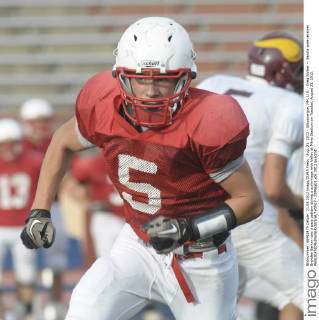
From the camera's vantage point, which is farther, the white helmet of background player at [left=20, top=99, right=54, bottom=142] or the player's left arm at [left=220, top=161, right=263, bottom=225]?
the white helmet of background player at [left=20, top=99, right=54, bottom=142]

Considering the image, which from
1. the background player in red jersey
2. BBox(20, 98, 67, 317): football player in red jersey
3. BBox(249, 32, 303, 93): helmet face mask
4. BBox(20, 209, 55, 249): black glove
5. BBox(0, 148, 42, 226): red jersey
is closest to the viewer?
BBox(20, 209, 55, 249): black glove

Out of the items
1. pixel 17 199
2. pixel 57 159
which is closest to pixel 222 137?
pixel 57 159

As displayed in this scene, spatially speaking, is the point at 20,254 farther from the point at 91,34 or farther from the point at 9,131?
the point at 91,34

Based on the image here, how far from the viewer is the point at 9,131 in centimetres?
707

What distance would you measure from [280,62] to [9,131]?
9.82ft

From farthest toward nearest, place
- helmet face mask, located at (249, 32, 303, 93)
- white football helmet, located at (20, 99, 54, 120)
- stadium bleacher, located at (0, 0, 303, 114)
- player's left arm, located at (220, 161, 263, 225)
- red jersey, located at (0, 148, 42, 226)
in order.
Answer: stadium bleacher, located at (0, 0, 303, 114)
white football helmet, located at (20, 99, 54, 120)
red jersey, located at (0, 148, 42, 226)
helmet face mask, located at (249, 32, 303, 93)
player's left arm, located at (220, 161, 263, 225)

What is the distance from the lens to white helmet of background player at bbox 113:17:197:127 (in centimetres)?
311

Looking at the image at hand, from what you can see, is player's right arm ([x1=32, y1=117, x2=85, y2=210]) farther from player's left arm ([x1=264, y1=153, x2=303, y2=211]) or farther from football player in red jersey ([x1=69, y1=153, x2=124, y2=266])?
football player in red jersey ([x1=69, y1=153, x2=124, y2=266])

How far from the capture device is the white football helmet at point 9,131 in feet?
23.1

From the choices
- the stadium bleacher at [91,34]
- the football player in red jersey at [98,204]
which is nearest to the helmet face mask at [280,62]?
the football player in red jersey at [98,204]

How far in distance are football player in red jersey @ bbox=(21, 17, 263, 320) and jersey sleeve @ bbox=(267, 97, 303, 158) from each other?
2.69ft

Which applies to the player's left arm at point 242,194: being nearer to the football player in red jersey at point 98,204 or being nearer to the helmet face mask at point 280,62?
the helmet face mask at point 280,62

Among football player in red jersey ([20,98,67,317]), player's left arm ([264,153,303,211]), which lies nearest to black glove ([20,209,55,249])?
player's left arm ([264,153,303,211])

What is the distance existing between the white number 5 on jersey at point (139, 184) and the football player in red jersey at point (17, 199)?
3704 mm
